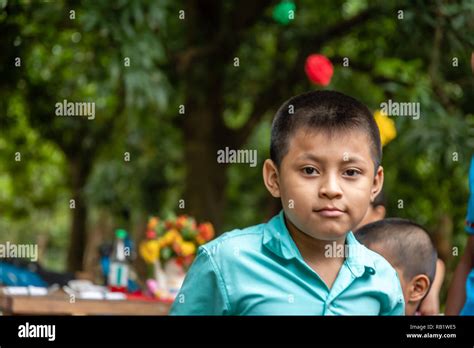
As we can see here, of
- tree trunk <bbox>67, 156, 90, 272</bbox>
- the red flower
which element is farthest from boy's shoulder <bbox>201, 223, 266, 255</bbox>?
tree trunk <bbox>67, 156, 90, 272</bbox>

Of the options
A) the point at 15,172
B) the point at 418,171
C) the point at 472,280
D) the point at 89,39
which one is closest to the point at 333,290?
the point at 472,280

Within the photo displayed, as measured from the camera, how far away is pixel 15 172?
33.1 feet

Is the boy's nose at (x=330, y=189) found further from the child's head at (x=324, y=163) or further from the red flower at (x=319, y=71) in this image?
the red flower at (x=319, y=71)

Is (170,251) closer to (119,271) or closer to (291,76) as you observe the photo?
(119,271)

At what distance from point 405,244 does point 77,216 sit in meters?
7.48

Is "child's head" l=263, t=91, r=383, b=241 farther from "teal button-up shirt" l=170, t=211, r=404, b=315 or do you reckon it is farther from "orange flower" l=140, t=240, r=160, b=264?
"orange flower" l=140, t=240, r=160, b=264

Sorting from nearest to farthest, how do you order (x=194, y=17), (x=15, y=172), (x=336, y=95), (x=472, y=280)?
(x=336, y=95) → (x=472, y=280) → (x=194, y=17) → (x=15, y=172)

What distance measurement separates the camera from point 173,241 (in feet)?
15.9

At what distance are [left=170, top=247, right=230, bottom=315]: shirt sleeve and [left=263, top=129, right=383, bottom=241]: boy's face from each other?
0.19 meters

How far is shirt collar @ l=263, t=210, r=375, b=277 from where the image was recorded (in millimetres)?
1781

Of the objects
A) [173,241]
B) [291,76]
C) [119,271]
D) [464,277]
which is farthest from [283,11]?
[464,277]

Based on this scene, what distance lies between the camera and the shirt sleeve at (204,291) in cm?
173

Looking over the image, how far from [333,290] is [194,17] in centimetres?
580

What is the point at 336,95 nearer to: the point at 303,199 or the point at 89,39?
the point at 303,199
